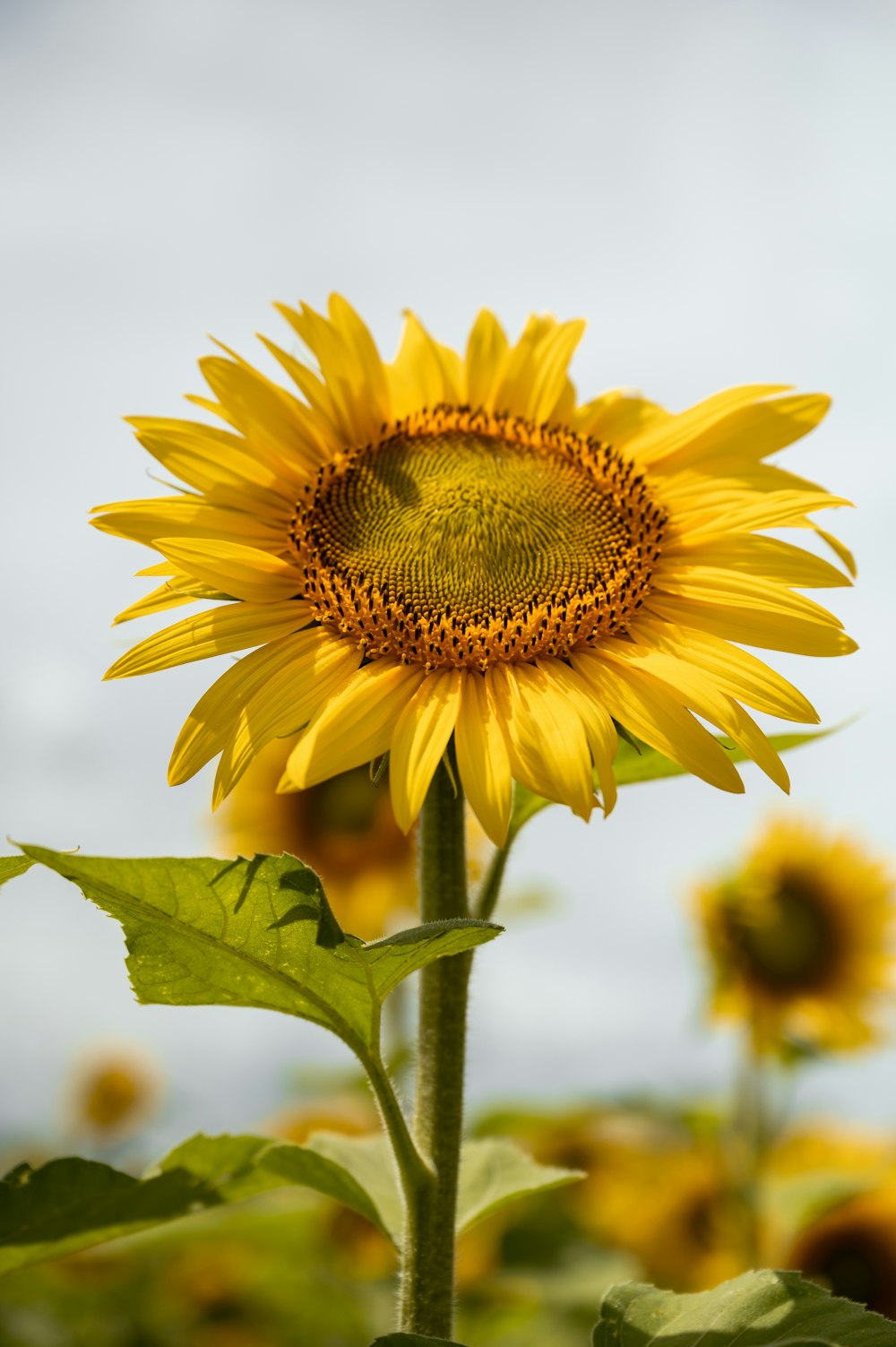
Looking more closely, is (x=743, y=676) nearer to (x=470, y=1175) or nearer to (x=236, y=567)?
(x=236, y=567)

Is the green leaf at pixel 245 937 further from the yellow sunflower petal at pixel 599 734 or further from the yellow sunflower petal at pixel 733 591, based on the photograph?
the yellow sunflower petal at pixel 733 591

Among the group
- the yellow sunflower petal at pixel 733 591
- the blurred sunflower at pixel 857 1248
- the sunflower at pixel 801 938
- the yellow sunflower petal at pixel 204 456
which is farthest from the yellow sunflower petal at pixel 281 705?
the blurred sunflower at pixel 857 1248

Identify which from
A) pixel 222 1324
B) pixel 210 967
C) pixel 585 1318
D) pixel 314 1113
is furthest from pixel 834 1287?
pixel 210 967

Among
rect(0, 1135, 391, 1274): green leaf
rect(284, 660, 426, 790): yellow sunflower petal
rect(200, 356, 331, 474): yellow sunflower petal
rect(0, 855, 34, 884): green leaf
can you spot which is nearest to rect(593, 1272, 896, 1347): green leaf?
rect(0, 1135, 391, 1274): green leaf

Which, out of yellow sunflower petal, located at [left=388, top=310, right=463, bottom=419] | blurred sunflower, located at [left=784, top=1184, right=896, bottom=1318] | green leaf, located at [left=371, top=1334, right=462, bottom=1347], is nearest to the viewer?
green leaf, located at [left=371, top=1334, right=462, bottom=1347]

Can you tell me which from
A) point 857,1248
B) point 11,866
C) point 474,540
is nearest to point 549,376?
point 474,540

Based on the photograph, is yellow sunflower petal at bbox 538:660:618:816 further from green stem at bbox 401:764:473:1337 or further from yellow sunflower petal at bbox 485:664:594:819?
green stem at bbox 401:764:473:1337
